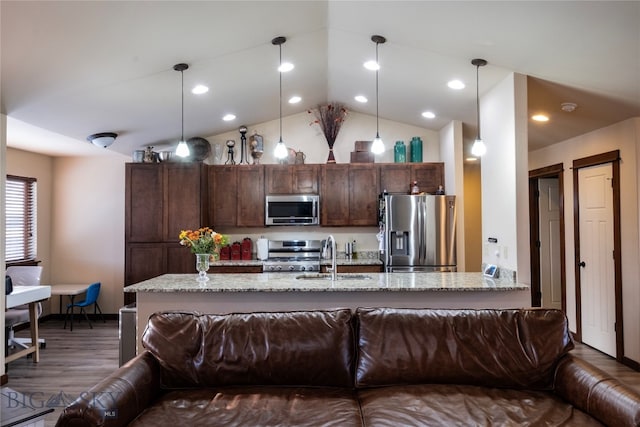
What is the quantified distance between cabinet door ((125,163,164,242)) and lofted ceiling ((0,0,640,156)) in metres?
0.62

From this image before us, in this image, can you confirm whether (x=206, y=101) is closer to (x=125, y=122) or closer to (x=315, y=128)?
(x=125, y=122)

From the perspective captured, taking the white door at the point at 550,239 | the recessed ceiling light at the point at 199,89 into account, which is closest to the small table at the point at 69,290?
the recessed ceiling light at the point at 199,89

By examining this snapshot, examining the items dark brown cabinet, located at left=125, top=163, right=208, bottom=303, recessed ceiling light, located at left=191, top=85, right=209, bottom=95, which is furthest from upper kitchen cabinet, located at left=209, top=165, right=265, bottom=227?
recessed ceiling light, located at left=191, top=85, right=209, bottom=95

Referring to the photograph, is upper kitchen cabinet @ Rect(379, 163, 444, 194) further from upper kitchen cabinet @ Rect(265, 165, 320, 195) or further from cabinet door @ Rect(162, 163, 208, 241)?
cabinet door @ Rect(162, 163, 208, 241)

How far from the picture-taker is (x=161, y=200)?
5250mm

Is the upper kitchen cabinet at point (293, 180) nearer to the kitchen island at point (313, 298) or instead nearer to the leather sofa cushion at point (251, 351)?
the kitchen island at point (313, 298)

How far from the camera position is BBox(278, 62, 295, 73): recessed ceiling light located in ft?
13.4

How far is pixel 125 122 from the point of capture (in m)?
4.54

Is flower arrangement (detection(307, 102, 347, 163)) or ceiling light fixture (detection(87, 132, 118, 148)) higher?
flower arrangement (detection(307, 102, 347, 163))

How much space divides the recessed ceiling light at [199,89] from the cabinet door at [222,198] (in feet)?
4.99

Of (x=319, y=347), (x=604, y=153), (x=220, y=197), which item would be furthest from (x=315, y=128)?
(x=319, y=347)

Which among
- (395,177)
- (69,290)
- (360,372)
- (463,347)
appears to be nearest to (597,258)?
(395,177)

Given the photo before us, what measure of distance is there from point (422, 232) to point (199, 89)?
9.54 feet

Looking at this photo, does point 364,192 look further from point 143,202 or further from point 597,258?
point 143,202
